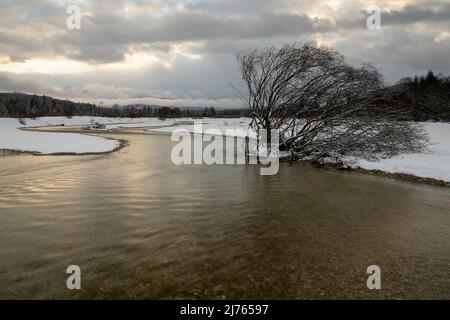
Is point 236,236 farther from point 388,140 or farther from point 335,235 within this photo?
point 388,140

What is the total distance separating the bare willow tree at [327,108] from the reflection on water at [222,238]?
270 inches

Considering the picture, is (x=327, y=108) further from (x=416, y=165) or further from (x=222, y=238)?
(x=222, y=238)

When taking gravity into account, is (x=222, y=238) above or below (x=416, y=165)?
below

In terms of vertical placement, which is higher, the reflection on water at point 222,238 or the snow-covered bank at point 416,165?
the snow-covered bank at point 416,165

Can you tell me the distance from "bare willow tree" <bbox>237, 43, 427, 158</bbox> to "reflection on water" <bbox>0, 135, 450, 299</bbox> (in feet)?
22.5

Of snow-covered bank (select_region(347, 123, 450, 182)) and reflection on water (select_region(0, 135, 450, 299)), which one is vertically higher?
snow-covered bank (select_region(347, 123, 450, 182))

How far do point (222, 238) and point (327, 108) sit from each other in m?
17.2

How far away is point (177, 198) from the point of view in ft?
39.4

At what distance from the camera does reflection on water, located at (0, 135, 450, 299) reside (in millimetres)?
5699

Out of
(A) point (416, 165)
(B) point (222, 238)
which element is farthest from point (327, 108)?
(B) point (222, 238)

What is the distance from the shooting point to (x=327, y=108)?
22750 mm

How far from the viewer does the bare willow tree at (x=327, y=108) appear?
69.7 ft

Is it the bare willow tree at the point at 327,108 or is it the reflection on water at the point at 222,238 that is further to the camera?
the bare willow tree at the point at 327,108
